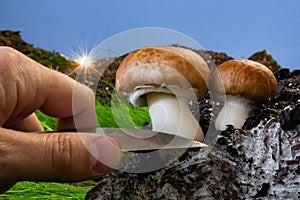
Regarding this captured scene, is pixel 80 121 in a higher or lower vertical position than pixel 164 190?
higher

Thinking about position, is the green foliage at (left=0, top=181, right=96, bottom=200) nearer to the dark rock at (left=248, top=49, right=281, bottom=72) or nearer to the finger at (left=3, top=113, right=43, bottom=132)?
the finger at (left=3, top=113, right=43, bottom=132)

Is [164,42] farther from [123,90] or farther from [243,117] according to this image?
[243,117]

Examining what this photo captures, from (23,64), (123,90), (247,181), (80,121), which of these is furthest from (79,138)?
(80,121)

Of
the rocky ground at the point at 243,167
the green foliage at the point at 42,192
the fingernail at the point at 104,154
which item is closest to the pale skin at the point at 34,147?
the fingernail at the point at 104,154

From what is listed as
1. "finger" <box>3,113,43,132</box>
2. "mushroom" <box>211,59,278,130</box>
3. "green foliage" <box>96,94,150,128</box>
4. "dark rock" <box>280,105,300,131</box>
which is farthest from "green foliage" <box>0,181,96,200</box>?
"dark rock" <box>280,105,300,131</box>

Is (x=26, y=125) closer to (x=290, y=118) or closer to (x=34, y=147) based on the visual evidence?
(x=34, y=147)

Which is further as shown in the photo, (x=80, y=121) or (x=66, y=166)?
(x=80, y=121)

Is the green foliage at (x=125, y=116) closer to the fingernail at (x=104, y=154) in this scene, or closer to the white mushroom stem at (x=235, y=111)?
the white mushroom stem at (x=235, y=111)

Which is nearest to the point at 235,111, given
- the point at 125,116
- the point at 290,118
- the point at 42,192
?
the point at 290,118
